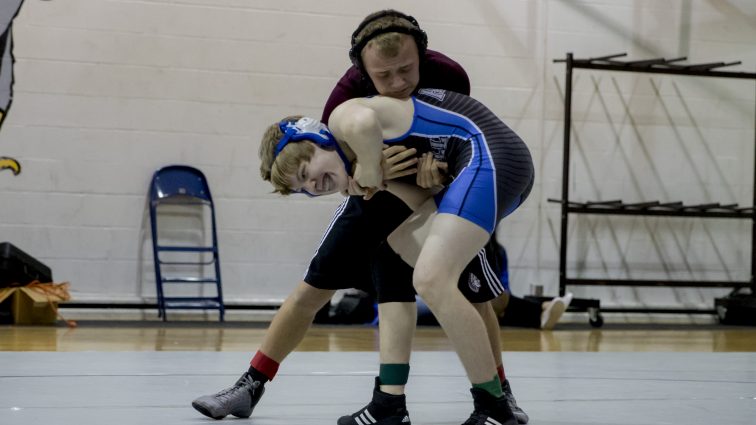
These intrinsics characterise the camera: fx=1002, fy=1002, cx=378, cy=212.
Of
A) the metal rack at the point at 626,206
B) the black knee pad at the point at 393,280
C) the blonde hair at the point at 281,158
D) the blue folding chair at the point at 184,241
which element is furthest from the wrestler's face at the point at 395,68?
the metal rack at the point at 626,206

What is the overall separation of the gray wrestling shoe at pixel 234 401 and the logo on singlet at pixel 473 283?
623mm

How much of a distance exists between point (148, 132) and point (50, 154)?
617 mm

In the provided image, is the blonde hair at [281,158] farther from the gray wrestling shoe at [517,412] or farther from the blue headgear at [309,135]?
the gray wrestling shoe at [517,412]

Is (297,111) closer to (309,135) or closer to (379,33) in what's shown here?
(379,33)

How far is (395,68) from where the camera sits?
251 cm

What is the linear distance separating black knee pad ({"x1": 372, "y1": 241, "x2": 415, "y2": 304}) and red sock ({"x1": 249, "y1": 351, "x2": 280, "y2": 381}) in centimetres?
39

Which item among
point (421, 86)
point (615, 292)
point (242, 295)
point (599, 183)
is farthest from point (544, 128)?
point (421, 86)

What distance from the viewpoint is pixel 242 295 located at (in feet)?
21.9

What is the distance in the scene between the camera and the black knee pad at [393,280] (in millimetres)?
2535

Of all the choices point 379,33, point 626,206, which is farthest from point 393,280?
point 626,206

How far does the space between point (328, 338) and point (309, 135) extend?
3.03 m

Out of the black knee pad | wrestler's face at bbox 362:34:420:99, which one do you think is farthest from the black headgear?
the black knee pad

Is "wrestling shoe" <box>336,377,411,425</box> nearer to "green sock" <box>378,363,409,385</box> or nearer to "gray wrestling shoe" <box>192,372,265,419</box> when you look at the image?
"green sock" <box>378,363,409,385</box>

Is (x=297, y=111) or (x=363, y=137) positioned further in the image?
(x=297, y=111)
